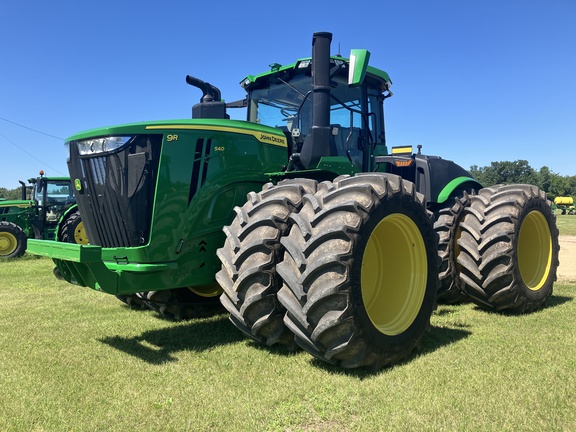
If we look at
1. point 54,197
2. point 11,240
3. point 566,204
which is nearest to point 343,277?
point 11,240

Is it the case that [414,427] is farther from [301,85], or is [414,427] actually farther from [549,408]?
[301,85]

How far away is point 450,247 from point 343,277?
3.09 meters

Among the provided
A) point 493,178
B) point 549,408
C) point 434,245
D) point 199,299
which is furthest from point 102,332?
point 493,178

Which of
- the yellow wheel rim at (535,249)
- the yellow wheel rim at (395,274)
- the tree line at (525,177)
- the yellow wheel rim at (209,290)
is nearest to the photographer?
the yellow wheel rim at (395,274)

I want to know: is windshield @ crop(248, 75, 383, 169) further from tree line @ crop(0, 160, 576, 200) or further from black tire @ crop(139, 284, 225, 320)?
tree line @ crop(0, 160, 576, 200)

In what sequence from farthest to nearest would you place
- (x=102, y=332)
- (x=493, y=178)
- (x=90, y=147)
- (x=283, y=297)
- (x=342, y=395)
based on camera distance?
1. (x=493, y=178)
2. (x=102, y=332)
3. (x=90, y=147)
4. (x=283, y=297)
5. (x=342, y=395)

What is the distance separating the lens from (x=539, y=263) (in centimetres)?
657

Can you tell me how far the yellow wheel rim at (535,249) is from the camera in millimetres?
6453

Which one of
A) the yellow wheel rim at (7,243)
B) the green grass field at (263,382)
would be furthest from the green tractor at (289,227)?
the yellow wheel rim at (7,243)

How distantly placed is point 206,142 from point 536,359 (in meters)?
3.45

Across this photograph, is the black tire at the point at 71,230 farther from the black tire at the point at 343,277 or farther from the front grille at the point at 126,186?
the black tire at the point at 343,277

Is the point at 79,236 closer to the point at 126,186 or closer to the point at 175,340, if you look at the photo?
the point at 175,340

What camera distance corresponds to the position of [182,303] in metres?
5.34

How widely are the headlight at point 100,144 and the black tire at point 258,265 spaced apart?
4.04 feet
